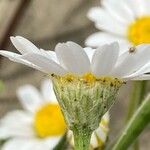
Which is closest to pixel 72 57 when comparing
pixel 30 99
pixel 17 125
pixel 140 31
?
pixel 140 31

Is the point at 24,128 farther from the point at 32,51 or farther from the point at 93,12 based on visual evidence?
the point at 32,51

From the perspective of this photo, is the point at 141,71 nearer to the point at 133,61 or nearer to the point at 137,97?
the point at 133,61

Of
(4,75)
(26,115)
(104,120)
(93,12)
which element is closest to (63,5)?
(4,75)

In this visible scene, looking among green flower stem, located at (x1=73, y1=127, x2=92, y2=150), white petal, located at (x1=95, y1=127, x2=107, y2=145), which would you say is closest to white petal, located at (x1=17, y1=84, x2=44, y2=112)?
white petal, located at (x1=95, y1=127, x2=107, y2=145)

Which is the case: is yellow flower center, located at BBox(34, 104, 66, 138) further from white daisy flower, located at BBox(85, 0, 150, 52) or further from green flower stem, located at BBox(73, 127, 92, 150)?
green flower stem, located at BBox(73, 127, 92, 150)

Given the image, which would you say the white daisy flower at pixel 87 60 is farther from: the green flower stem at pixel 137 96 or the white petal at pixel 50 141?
the white petal at pixel 50 141

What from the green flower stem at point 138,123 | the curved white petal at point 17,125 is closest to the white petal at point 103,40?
the curved white petal at point 17,125
